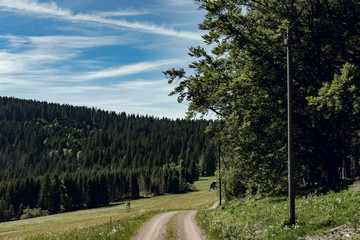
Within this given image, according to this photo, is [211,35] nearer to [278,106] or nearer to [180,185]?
[278,106]

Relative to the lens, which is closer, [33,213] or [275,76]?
[275,76]

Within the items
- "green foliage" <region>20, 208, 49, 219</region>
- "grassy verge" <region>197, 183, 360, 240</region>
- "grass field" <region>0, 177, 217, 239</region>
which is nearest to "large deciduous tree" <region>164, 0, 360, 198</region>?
"grassy verge" <region>197, 183, 360, 240</region>

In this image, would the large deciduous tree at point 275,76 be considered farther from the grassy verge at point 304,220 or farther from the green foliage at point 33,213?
the green foliage at point 33,213

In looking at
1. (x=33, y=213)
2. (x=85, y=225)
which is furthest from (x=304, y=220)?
(x=33, y=213)

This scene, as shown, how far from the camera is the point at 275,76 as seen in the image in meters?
19.8

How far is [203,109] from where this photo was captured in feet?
74.5

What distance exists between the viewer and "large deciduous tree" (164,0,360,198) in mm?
19375

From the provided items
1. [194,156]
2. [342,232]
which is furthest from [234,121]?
[194,156]

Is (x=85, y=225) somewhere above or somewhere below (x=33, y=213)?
above

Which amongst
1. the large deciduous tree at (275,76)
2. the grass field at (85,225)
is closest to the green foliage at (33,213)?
the grass field at (85,225)

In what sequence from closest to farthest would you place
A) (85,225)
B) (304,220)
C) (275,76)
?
(304,220) → (275,76) → (85,225)

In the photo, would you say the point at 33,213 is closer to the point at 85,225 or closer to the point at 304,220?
the point at 85,225

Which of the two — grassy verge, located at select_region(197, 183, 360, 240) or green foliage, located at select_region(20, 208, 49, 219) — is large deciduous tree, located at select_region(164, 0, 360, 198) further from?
green foliage, located at select_region(20, 208, 49, 219)

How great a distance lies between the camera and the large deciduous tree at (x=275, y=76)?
63.6 ft
